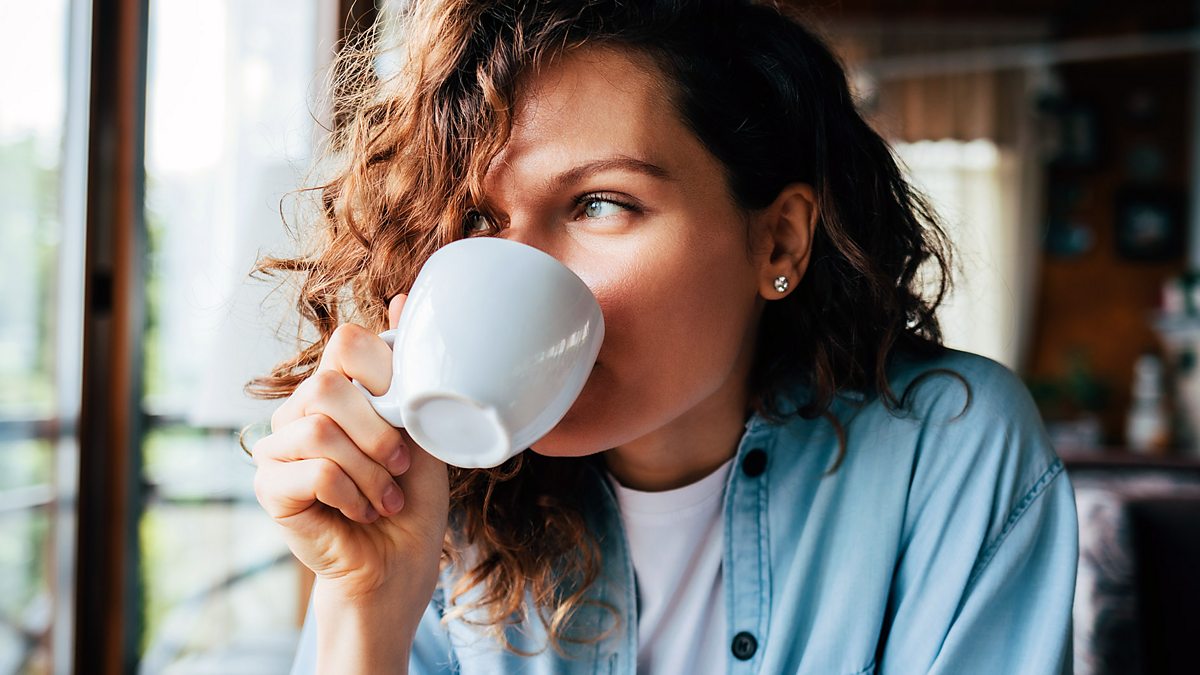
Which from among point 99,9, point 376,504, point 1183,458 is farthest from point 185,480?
point 1183,458

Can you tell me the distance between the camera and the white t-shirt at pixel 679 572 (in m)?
1.12

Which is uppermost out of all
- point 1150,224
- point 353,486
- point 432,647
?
point 1150,224

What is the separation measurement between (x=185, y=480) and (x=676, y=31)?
2.15 metres

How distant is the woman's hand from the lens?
0.77m

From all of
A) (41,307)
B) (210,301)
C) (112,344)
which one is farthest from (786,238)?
(210,301)

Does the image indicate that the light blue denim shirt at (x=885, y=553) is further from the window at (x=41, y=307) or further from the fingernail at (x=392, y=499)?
the window at (x=41, y=307)

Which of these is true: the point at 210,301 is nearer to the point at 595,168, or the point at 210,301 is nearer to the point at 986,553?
the point at 595,168

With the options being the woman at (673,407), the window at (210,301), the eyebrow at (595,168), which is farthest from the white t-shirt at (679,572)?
the window at (210,301)

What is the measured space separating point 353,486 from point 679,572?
1.58ft

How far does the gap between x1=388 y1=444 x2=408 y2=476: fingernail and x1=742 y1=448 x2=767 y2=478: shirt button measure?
1.58 ft

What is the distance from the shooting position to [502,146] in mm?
922

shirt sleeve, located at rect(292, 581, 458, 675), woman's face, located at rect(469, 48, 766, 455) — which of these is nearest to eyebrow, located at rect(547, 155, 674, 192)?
woman's face, located at rect(469, 48, 766, 455)

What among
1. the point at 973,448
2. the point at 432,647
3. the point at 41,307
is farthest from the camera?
the point at 41,307

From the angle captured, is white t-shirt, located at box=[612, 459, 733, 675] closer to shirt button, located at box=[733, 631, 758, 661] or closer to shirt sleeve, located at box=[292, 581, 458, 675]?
shirt button, located at box=[733, 631, 758, 661]
